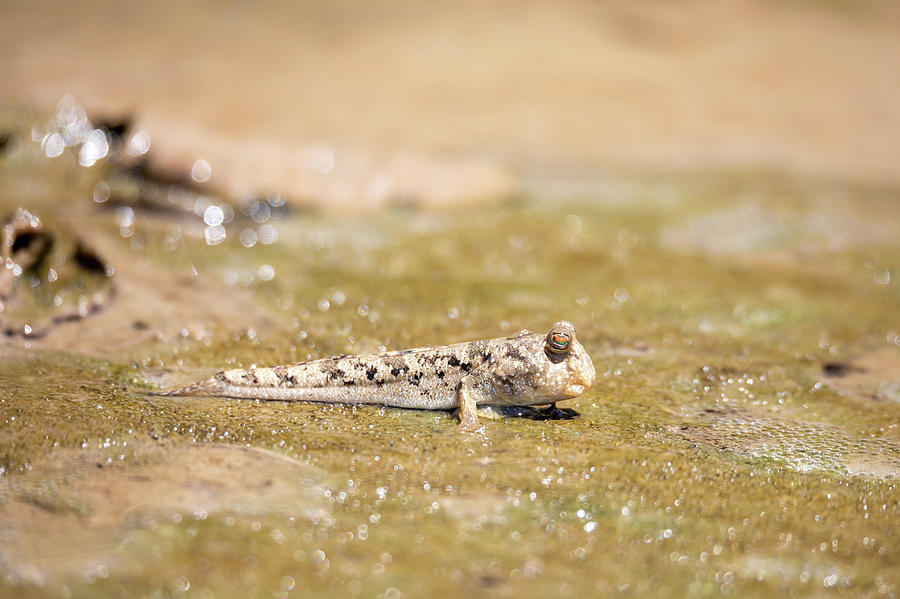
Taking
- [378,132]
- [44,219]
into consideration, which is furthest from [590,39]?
[44,219]

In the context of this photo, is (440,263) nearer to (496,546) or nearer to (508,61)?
(496,546)

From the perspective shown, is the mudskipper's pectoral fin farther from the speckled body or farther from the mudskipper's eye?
the mudskipper's eye

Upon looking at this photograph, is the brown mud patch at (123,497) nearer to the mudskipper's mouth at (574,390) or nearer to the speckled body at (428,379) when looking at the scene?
the speckled body at (428,379)

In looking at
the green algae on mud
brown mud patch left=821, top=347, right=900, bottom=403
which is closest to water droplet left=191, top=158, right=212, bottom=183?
the green algae on mud

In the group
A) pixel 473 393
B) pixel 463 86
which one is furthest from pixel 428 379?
pixel 463 86

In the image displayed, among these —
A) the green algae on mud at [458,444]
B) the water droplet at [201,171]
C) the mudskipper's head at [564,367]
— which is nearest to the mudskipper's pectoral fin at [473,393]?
the green algae on mud at [458,444]

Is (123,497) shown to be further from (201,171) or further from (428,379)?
(201,171)
